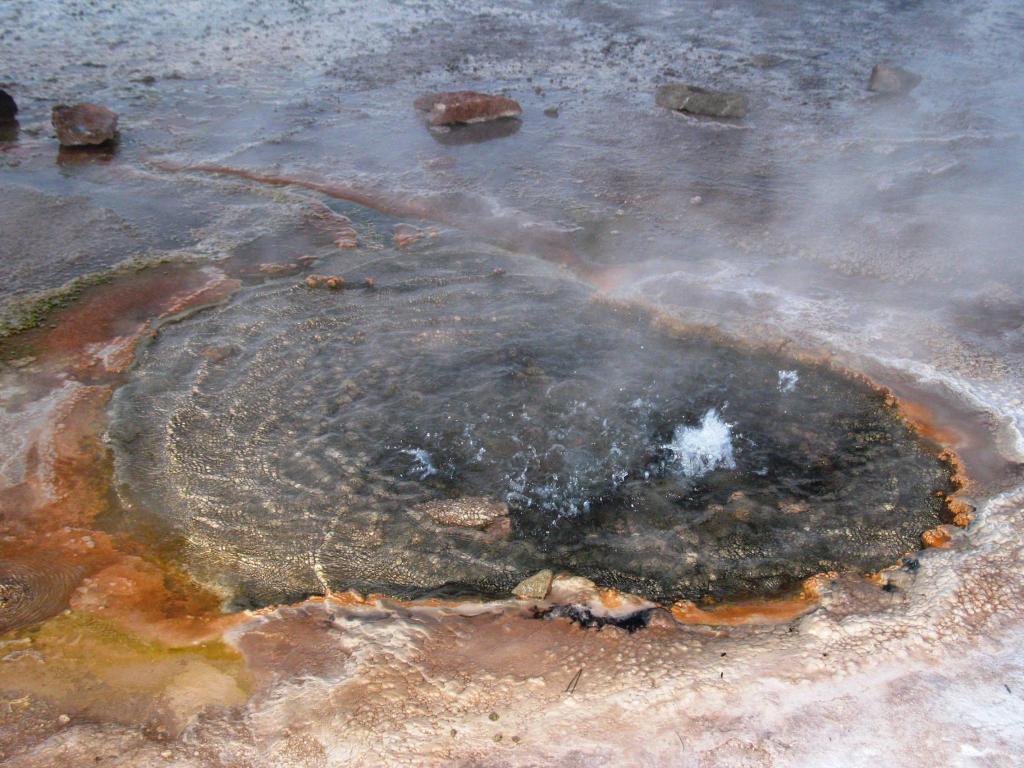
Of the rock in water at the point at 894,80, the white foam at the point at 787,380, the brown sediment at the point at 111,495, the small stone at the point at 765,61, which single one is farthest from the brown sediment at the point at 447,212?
the small stone at the point at 765,61

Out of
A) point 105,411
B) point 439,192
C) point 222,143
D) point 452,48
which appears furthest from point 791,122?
point 105,411

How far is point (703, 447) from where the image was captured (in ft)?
15.8

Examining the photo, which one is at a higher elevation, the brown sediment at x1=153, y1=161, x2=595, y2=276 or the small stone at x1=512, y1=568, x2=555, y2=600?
the brown sediment at x1=153, y1=161, x2=595, y2=276

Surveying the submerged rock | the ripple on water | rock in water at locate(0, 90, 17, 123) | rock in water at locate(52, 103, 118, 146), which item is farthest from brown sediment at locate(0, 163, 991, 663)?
rock in water at locate(0, 90, 17, 123)

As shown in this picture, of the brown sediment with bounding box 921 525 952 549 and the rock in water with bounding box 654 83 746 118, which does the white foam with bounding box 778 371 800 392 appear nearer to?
the brown sediment with bounding box 921 525 952 549

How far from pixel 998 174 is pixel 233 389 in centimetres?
842

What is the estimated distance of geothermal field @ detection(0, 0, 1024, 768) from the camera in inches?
125

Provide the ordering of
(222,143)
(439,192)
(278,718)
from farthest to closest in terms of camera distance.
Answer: (222,143) → (439,192) → (278,718)

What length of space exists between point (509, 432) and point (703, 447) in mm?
1265

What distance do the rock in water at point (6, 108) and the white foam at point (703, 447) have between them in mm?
9408

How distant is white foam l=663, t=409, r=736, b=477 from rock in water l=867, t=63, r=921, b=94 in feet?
27.0

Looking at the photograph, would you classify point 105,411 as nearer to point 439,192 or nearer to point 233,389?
point 233,389

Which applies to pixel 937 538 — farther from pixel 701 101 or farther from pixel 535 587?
pixel 701 101

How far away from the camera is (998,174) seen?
8336 millimetres
